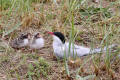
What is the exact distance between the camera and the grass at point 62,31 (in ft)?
11.9

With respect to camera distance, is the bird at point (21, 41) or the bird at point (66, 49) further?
the bird at point (21, 41)

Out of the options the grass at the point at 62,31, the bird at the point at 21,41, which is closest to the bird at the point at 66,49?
the grass at the point at 62,31

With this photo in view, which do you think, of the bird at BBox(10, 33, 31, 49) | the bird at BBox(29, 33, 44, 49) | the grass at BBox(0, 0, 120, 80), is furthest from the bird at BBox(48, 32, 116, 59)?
the bird at BBox(10, 33, 31, 49)

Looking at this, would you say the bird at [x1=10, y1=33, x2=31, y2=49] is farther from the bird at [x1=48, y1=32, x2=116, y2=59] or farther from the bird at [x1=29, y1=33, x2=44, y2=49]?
the bird at [x1=48, y1=32, x2=116, y2=59]

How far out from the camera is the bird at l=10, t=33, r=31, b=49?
14.5 feet

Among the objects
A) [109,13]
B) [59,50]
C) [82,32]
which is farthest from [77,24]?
[59,50]

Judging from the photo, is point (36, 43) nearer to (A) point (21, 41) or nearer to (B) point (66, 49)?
(A) point (21, 41)

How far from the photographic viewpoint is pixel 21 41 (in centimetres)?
448

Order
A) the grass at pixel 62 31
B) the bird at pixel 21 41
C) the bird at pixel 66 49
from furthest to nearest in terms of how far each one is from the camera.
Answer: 1. the bird at pixel 21 41
2. the bird at pixel 66 49
3. the grass at pixel 62 31

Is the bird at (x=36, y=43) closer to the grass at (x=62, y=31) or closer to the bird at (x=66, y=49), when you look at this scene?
the grass at (x=62, y=31)

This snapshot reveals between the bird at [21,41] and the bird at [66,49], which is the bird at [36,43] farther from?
the bird at [66,49]

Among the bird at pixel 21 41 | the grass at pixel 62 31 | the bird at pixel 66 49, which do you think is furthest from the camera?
the bird at pixel 21 41

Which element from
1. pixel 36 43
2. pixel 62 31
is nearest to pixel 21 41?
pixel 36 43

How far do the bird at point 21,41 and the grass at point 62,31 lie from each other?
11cm
